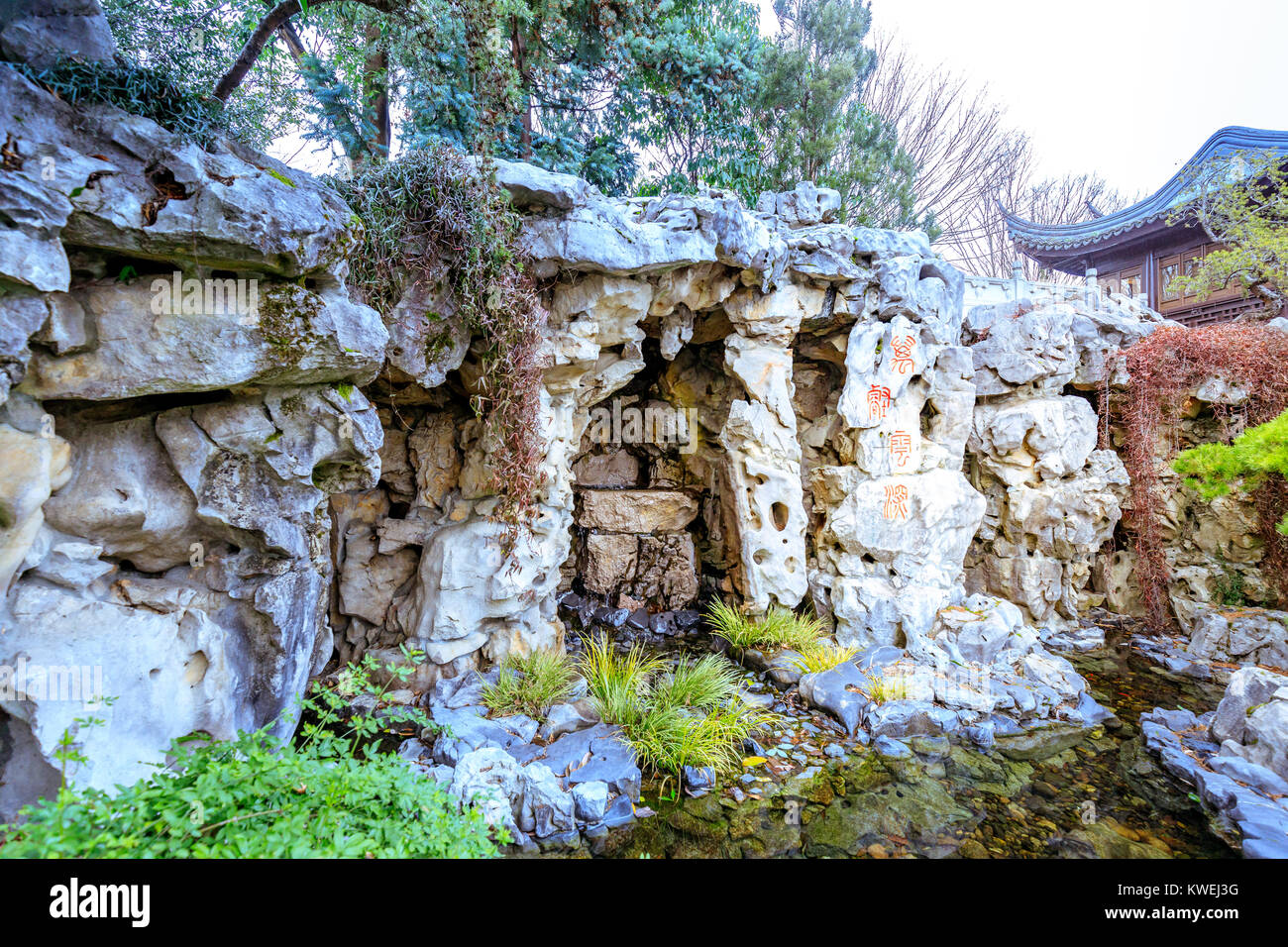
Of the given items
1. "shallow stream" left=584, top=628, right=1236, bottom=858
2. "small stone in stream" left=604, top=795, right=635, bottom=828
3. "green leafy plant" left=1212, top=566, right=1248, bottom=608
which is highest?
"green leafy plant" left=1212, top=566, right=1248, bottom=608

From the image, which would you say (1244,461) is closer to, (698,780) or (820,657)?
(820,657)

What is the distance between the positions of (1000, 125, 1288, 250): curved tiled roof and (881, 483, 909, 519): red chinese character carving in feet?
25.8

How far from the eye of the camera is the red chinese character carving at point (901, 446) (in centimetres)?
638

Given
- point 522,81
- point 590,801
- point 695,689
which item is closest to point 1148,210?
point 522,81

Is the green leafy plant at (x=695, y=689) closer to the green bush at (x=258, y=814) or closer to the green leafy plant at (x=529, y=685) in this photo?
the green leafy plant at (x=529, y=685)

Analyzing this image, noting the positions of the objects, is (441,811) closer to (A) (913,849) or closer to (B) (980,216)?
(A) (913,849)

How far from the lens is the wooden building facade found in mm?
8828

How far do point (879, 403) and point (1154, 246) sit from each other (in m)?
8.79

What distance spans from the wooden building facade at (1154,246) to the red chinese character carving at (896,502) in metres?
7.26

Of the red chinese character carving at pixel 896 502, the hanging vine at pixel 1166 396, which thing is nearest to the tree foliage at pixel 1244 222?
the hanging vine at pixel 1166 396

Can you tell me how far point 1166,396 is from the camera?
752 centimetres

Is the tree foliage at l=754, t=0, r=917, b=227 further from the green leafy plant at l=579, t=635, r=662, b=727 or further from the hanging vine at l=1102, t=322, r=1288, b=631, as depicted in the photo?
the green leafy plant at l=579, t=635, r=662, b=727

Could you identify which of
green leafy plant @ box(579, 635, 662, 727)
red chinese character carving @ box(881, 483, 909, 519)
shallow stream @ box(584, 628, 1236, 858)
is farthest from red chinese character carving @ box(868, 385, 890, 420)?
green leafy plant @ box(579, 635, 662, 727)

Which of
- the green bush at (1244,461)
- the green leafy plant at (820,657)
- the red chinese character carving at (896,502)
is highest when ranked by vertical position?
the green bush at (1244,461)
